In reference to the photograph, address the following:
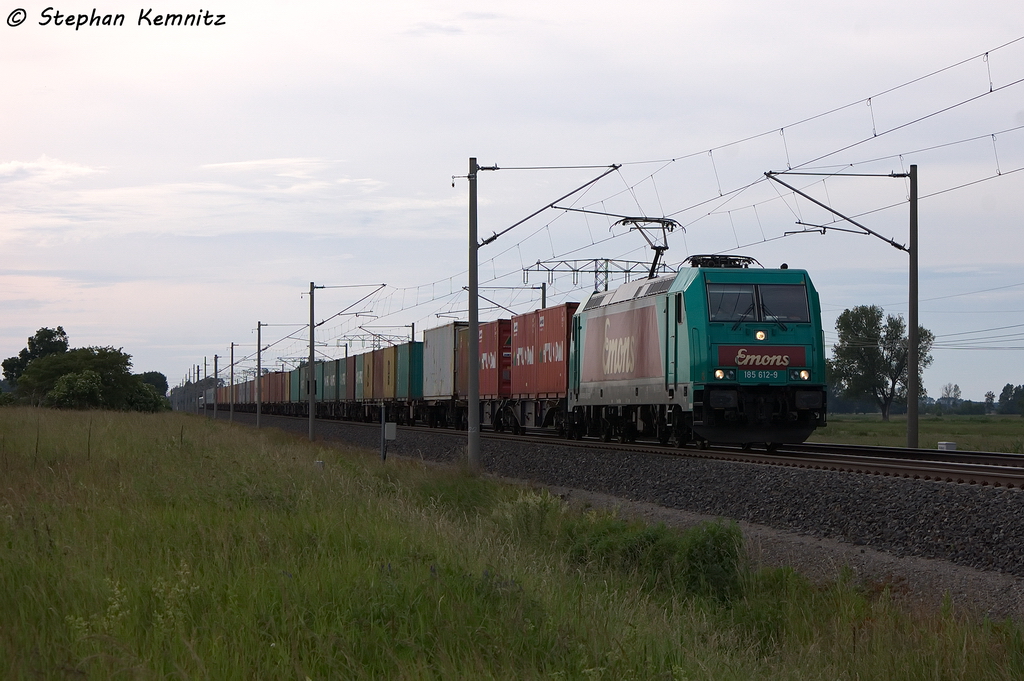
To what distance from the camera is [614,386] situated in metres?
23.1

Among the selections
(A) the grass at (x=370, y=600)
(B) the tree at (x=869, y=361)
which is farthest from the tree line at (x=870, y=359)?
(A) the grass at (x=370, y=600)

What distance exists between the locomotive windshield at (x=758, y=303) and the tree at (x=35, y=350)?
4724 inches

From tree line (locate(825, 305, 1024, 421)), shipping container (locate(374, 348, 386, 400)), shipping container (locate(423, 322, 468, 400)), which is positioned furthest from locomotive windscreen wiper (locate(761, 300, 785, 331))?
tree line (locate(825, 305, 1024, 421))

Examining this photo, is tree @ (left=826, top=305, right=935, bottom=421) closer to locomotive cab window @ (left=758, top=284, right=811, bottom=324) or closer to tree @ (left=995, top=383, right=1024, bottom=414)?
tree @ (left=995, top=383, right=1024, bottom=414)

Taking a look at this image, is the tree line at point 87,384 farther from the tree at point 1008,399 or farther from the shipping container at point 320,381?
the tree at point 1008,399

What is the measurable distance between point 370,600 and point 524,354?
25.6m

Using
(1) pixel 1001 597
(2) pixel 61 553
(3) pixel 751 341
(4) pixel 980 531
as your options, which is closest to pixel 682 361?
(3) pixel 751 341

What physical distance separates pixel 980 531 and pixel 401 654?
23.4ft

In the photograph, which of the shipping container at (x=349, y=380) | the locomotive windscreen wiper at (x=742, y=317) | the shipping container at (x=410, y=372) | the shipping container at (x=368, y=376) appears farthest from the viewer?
the shipping container at (x=349, y=380)

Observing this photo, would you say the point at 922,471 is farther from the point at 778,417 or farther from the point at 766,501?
the point at 778,417

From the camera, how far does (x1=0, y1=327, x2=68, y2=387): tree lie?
404 feet

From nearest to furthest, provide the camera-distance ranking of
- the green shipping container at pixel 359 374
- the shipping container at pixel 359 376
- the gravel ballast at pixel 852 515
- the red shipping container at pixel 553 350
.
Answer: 1. the gravel ballast at pixel 852 515
2. the red shipping container at pixel 553 350
3. the shipping container at pixel 359 376
4. the green shipping container at pixel 359 374

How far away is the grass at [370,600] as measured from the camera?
5.29 metres

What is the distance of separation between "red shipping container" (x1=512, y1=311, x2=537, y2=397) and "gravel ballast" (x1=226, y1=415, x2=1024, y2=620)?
12.0m
